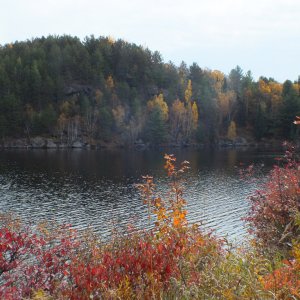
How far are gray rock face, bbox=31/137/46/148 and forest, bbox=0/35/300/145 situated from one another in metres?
3.47

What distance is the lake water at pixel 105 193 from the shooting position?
33344 mm

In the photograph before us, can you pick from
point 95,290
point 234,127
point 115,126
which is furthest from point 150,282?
point 234,127

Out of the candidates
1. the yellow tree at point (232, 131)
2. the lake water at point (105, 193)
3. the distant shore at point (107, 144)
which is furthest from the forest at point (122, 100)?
the lake water at point (105, 193)

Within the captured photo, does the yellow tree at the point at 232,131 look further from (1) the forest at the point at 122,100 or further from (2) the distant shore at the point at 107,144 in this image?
(2) the distant shore at the point at 107,144

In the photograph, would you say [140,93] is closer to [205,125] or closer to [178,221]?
[205,125]

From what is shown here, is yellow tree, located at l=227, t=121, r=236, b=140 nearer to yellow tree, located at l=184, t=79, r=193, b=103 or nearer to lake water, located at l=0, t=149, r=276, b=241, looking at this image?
yellow tree, located at l=184, t=79, r=193, b=103

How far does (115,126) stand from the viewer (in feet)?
396

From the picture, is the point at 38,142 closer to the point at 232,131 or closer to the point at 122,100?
the point at 122,100

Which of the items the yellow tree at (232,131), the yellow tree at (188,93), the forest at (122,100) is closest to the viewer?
the forest at (122,100)

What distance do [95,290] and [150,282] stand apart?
830 millimetres

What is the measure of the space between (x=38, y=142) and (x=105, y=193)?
70734mm

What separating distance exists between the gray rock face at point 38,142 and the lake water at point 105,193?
118ft

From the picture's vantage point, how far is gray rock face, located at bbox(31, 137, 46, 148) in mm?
109312

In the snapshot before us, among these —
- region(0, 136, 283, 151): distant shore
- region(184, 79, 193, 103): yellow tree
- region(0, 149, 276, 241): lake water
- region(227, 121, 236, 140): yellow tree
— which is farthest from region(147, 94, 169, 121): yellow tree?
region(0, 149, 276, 241): lake water
